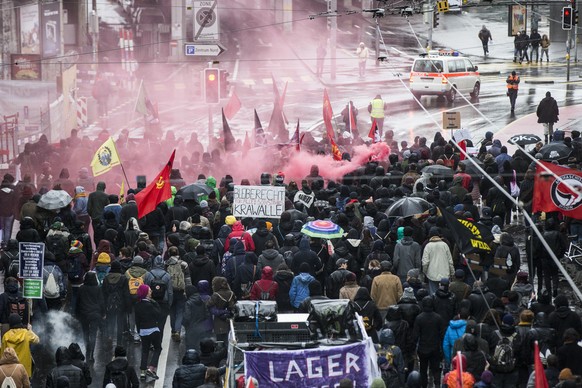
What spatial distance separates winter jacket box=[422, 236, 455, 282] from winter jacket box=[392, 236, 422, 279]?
0.30 metres

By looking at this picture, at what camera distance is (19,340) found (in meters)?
15.6

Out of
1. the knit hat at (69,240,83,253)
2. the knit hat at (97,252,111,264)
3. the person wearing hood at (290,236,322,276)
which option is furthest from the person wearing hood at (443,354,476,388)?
the knit hat at (69,240,83,253)

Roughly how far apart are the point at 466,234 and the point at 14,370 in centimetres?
604

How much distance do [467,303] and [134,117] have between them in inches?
1135

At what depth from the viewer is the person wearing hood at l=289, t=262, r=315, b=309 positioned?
1723 centimetres

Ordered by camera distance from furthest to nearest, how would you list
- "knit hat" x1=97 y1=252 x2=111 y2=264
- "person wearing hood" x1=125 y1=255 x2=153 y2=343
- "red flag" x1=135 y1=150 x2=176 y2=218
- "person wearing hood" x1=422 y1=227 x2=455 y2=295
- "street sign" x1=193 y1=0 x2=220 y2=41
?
"street sign" x1=193 y1=0 x2=220 y2=41
"red flag" x1=135 y1=150 x2=176 y2=218
"knit hat" x1=97 y1=252 x2=111 y2=264
"person wearing hood" x1=422 y1=227 x2=455 y2=295
"person wearing hood" x1=125 y1=255 x2=153 y2=343

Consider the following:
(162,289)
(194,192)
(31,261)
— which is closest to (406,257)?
(162,289)

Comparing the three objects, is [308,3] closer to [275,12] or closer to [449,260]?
[275,12]

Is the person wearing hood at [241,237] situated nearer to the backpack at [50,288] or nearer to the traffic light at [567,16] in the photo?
the backpack at [50,288]

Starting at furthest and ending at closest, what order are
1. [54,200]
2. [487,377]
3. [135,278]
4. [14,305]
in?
[54,200] < [135,278] < [14,305] < [487,377]

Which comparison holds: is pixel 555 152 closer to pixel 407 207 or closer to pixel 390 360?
pixel 407 207

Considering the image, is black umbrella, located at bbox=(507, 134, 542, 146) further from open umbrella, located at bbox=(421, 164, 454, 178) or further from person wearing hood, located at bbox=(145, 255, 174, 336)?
person wearing hood, located at bbox=(145, 255, 174, 336)

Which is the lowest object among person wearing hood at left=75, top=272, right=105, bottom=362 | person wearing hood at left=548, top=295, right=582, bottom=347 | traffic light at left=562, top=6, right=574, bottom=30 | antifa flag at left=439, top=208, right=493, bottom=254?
person wearing hood at left=75, top=272, right=105, bottom=362

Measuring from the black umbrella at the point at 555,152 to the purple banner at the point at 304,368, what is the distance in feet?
40.9
